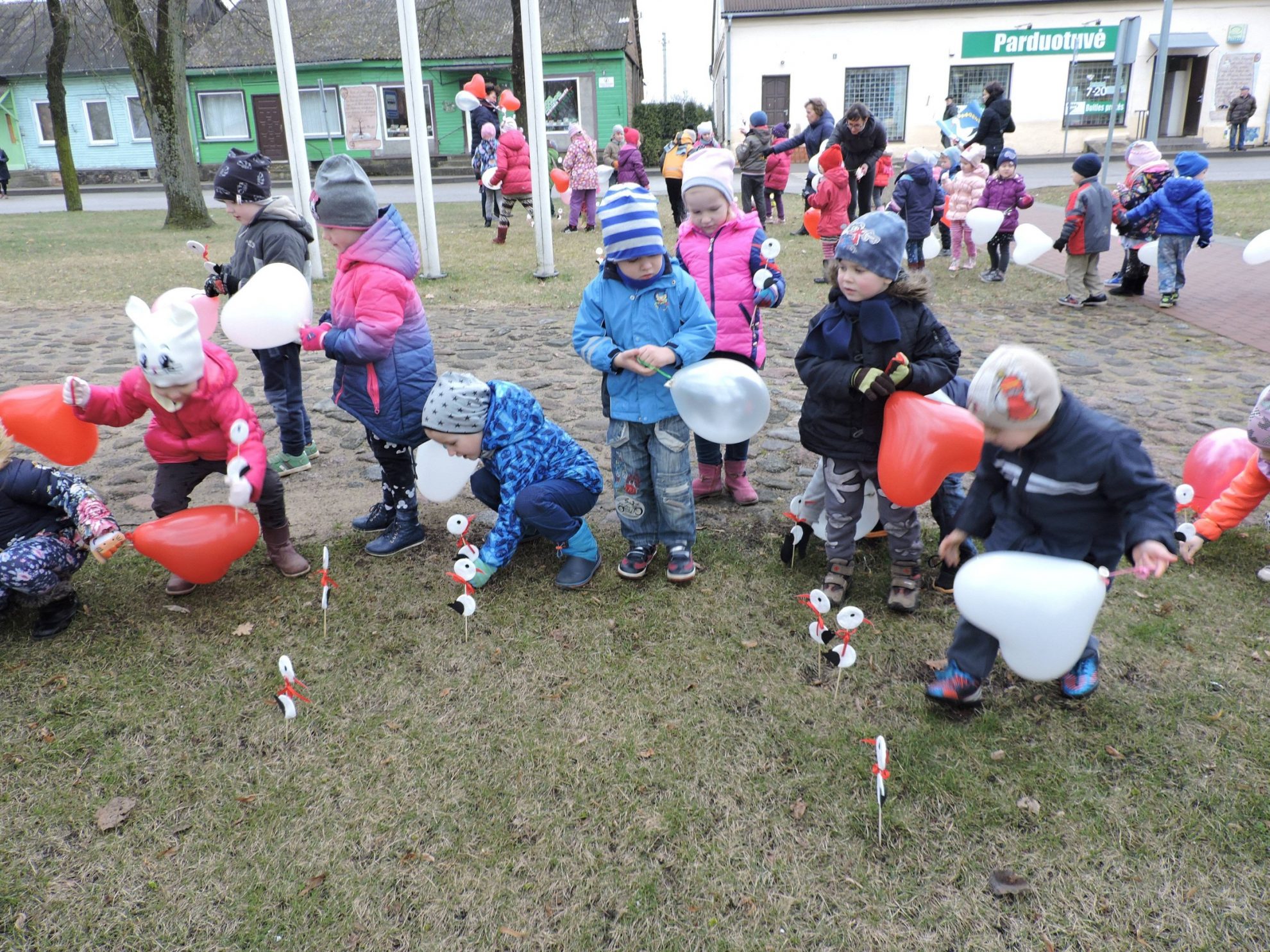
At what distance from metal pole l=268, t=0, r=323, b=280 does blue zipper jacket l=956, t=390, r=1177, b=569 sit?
8.12 metres

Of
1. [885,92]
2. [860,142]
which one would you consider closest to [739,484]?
[860,142]

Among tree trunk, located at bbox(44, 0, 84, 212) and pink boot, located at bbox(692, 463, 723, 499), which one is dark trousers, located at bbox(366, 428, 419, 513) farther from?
tree trunk, located at bbox(44, 0, 84, 212)

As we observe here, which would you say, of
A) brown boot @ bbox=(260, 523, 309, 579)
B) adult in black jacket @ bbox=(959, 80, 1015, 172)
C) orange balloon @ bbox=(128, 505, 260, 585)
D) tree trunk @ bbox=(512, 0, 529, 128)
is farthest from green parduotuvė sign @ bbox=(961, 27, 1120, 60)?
orange balloon @ bbox=(128, 505, 260, 585)

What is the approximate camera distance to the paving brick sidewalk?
316 inches

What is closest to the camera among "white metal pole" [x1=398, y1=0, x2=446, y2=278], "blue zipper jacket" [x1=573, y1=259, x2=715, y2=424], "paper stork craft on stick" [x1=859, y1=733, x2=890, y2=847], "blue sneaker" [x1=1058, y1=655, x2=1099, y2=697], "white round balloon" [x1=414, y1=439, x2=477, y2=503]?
"paper stork craft on stick" [x1=859, y1=733, x2=890, y2=847]

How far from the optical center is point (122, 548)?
4.18 metres

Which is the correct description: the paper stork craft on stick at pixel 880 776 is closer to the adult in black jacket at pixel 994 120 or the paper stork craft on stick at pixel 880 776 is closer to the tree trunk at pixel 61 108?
the adult in black jacket at pixel 994 120

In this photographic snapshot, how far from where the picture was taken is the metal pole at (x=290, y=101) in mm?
9133

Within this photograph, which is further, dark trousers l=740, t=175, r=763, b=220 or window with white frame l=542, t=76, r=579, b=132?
window with white frame l=542, t=76, r=579, b=132

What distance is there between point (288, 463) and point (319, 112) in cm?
3343

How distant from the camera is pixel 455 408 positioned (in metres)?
3.50

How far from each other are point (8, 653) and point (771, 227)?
43.4 ft

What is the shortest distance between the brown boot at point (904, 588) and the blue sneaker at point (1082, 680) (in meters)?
0.65

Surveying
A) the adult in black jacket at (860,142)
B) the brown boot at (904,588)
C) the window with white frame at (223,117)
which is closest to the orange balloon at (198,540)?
the brown boot at (904,588)
